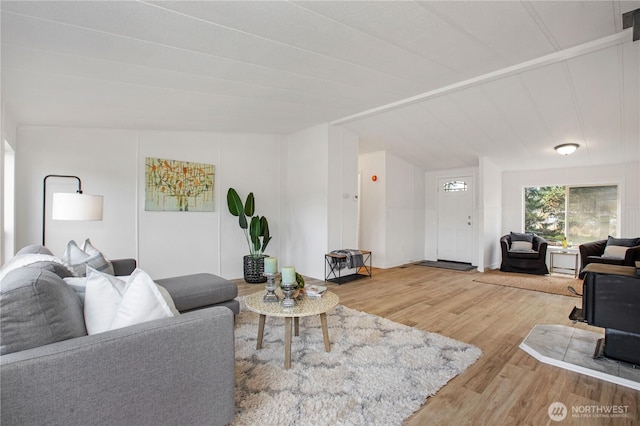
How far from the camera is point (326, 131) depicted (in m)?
5.04

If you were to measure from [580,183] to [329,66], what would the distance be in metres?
5.95

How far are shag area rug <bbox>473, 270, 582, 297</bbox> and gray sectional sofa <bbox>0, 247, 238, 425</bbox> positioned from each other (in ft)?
15.9

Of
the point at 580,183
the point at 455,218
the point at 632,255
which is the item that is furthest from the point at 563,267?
the point at 455,218

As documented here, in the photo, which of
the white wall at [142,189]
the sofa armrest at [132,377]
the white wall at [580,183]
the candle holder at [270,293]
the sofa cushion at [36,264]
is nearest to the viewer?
the sofa armrest at [132,377]

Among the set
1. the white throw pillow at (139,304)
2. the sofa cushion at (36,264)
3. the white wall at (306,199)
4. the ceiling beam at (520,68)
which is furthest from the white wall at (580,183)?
the sofa cushion at (36,264)

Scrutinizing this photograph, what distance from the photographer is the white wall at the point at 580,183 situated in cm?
541

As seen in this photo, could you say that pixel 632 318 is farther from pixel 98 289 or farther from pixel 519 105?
pixel 98 289

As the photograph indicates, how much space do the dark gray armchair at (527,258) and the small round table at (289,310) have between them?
192 inches

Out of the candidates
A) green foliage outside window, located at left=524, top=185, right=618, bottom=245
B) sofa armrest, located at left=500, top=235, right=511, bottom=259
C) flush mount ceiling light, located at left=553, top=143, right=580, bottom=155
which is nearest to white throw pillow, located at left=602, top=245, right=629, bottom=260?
green foliage outside window, located at left=524, top=185, right=618, bottom=245

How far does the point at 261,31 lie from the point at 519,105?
11.0 feet

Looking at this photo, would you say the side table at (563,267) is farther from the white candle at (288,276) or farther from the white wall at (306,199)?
the white candle at (288,276)

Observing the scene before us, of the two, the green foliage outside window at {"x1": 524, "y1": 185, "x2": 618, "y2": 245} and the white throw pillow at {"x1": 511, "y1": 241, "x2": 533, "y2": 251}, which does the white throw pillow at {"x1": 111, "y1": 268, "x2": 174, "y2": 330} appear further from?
the green foliage outside window at {"x1": 524, "y1": 185, "x2": 618, "y2": 245}

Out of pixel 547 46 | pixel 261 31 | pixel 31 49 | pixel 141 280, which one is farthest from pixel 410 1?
pixel 31 49

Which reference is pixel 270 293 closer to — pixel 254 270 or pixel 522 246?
pixel 254 270
